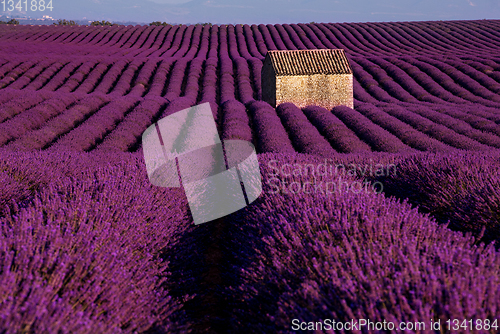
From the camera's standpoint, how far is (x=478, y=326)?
150cm

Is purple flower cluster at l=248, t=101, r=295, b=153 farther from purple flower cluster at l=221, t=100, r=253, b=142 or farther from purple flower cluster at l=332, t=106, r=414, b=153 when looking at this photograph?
purple flower cluster at l=332, t=106, r=414, b=153

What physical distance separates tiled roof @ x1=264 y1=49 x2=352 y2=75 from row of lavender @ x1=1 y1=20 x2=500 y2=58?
17.0 meters

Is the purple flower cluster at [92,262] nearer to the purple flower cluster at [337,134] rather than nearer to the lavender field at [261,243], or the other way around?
the lavender field at [261,243]

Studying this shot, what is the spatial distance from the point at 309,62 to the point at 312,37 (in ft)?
86.3

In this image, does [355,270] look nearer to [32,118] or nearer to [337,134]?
[337,134]

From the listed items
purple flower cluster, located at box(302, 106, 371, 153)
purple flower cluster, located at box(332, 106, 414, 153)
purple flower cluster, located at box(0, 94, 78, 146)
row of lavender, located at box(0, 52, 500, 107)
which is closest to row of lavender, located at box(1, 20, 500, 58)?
row of lavender, located at box(0, 52, 500, 107)

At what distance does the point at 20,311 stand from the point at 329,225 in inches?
82.4

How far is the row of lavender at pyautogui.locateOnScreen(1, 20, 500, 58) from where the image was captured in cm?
3553

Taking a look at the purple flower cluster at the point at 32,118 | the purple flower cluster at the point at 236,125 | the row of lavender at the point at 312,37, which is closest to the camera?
the purple flower cluster at the point at 32,118

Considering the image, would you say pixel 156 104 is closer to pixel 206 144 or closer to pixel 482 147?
pixel 206 144

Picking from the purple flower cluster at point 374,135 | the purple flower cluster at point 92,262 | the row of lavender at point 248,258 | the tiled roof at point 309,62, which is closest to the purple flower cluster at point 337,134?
the purple flower cluster at point 374,135

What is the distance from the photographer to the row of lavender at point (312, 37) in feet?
117

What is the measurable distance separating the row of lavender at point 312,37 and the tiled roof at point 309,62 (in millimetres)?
17049

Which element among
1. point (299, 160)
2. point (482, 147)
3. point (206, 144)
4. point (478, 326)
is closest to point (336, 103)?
point (482, 147)
